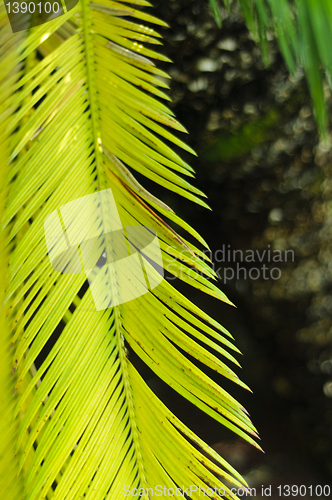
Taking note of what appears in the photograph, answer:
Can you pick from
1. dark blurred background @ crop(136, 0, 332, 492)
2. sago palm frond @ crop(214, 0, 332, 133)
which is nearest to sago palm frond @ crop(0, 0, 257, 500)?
sago palm frond @ crop(214, 0, 332, 133)

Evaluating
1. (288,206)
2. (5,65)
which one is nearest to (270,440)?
(288,206)

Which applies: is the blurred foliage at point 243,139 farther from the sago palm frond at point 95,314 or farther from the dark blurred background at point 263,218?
the sago palm frond at point 95,314

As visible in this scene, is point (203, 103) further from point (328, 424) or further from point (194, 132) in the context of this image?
point (328, 424)

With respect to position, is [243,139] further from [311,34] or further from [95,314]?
[95,314]

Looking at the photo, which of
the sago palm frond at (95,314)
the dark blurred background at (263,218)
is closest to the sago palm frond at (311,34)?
the sago palm frond at (95,314)

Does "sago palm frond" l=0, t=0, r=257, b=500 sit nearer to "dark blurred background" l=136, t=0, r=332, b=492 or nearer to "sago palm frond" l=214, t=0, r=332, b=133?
"sago palm frond" l=214, t=0, r=332, b=133
